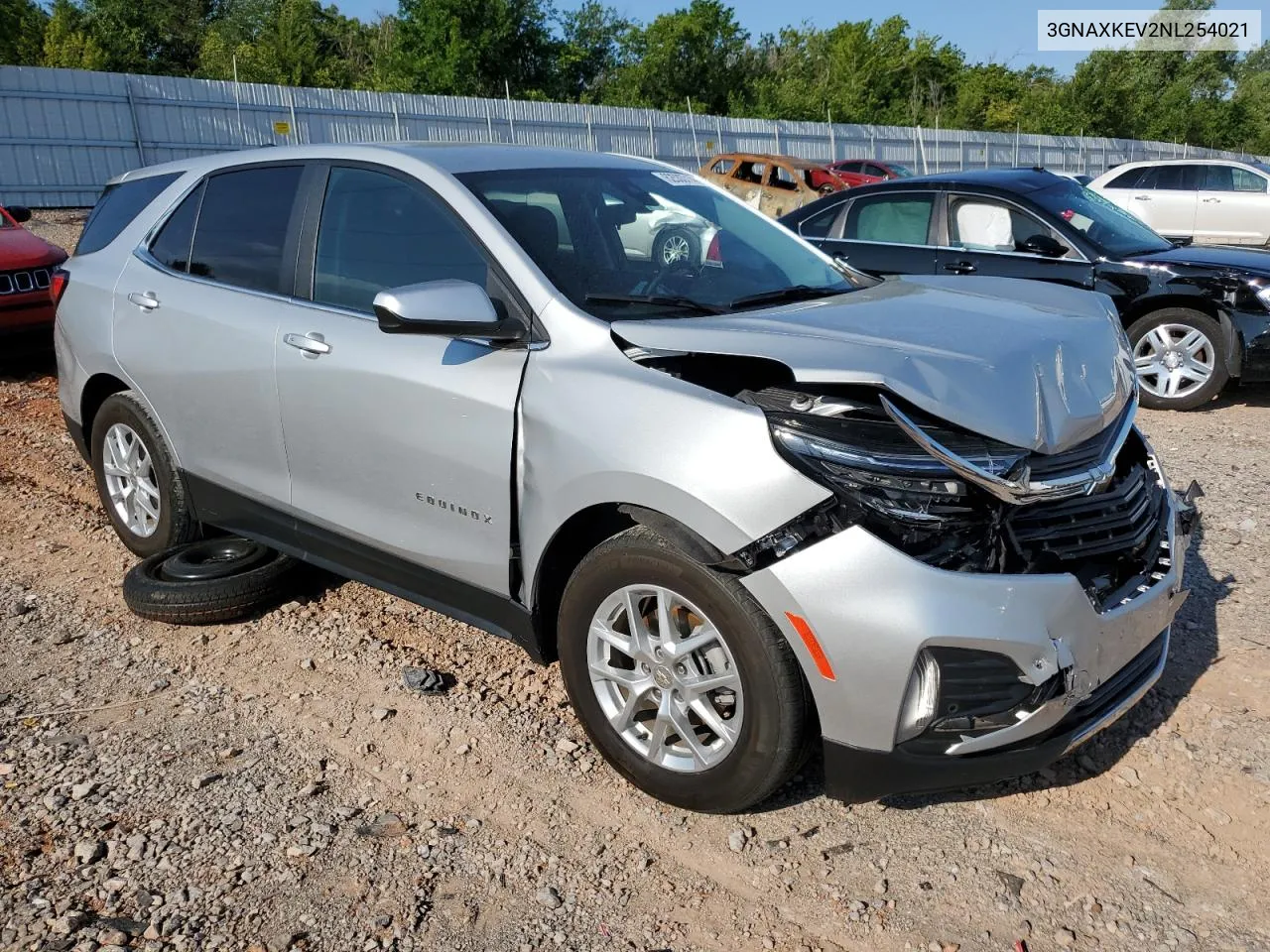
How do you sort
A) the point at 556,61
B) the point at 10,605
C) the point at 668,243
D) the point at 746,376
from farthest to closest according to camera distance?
the point at 556,61, the point at 10,605, the point at 668,243, the point at 746,376

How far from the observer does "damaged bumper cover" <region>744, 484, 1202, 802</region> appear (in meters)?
2.43

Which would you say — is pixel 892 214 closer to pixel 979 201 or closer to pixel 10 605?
pixel 979 201

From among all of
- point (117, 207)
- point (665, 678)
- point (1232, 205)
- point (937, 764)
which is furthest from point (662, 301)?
point (1232, 205)

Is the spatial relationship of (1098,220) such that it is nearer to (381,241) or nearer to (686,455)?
(381,241)

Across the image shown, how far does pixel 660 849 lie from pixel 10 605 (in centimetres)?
321

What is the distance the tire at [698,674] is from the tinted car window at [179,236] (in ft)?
8.12

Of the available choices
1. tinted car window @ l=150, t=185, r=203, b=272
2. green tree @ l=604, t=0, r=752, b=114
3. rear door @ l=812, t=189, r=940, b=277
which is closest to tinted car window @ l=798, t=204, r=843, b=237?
rear door @ l=812, t=189, r=940, b=277

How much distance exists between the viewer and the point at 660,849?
284 centimetres

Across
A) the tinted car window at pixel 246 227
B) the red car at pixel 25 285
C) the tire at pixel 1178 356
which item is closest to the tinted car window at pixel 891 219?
the tire at pixel 1178 356

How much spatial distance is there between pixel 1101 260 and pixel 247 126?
22120 mm

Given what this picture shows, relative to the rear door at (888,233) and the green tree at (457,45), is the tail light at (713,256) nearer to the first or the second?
the rear door at (888,233)

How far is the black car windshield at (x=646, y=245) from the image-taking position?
323 centimetres

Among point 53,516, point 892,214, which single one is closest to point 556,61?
point 892,214

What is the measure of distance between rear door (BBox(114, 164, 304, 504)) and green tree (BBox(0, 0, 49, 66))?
45632 mm
